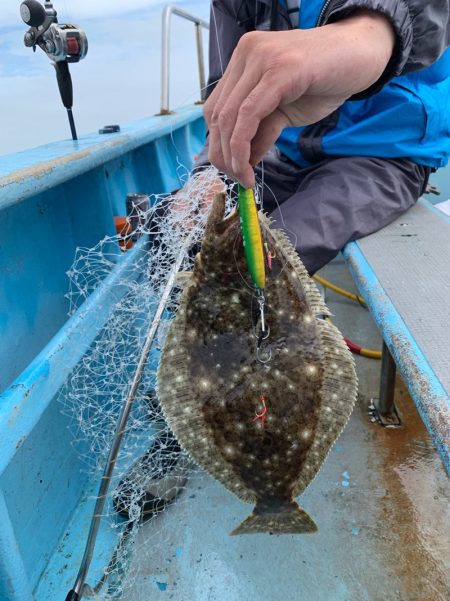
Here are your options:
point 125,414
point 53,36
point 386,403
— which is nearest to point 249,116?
point 125,414

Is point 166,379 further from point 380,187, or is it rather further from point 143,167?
point 143,167

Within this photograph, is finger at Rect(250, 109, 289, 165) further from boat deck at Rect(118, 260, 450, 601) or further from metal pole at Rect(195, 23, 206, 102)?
metal pole at Rect(195, 23, 206, 102)

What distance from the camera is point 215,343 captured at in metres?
1.48

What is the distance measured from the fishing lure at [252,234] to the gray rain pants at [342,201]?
37.3 inches

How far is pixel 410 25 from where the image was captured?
4.63 feet

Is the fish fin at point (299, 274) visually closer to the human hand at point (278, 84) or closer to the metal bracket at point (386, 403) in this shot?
the human hand at point (278, 84)

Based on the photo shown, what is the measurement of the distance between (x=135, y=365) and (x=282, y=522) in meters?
1.12

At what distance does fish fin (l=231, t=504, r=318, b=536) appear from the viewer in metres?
1.62

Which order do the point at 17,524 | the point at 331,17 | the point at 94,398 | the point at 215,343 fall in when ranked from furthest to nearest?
the point at 94,398 < the point at 17,524 < the point at 215,343 < the point at 331,17

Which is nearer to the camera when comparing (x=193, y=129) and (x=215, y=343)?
(x=215, y=343)

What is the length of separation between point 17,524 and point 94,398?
753 mm

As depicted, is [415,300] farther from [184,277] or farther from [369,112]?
[369,112]

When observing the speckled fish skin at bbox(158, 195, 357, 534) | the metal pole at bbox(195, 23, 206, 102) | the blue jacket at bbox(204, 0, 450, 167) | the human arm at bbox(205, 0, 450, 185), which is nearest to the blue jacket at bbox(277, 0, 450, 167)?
the blue jacket at bbox(204, 0, 450, 167)

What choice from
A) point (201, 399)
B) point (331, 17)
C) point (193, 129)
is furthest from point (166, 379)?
point (193, 129)
